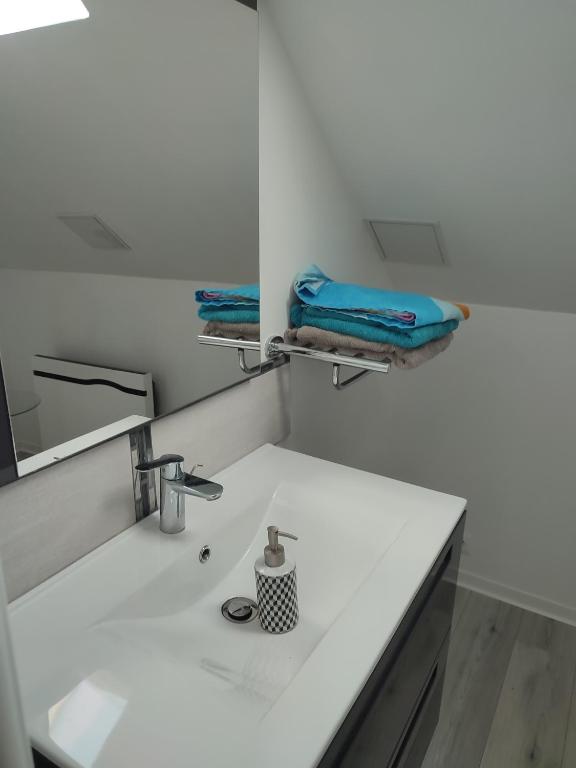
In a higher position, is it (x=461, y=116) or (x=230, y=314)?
(x=461, y=116)

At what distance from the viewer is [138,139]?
3.60ft

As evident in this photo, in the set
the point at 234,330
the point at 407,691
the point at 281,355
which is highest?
the point at 234,330

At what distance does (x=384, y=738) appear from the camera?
3.27 ft

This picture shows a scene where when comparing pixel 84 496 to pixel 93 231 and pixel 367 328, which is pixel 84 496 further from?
pixel 367 328

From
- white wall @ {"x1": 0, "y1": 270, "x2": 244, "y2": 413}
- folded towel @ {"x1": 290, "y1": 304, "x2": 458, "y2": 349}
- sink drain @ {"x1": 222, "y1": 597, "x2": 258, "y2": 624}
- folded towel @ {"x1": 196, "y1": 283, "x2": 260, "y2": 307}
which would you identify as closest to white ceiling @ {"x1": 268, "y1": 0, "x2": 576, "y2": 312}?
folded towel @ {"x1": 290, "y1": 304, "x2": 458, "y2": 349}

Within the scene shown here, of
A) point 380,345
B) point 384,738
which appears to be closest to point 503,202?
point 380,345

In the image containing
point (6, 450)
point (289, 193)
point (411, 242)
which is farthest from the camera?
point (411, 242)

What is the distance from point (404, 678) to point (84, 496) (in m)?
0.68

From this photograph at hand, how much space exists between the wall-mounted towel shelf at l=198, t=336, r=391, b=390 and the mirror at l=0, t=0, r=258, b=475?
0.04 meters

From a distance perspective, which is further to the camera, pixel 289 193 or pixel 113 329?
pixel 289 193

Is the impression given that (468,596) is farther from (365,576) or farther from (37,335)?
(37,335)

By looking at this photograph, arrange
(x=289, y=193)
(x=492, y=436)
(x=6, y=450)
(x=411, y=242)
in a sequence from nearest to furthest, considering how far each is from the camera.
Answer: (x=6, y=450)
(x=289, y=193)
(x=411, y=242)
(x=492, y=436)

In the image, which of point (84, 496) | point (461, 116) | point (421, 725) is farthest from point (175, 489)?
point (461, 116)

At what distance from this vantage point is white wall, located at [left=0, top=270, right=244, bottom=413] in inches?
36.4
